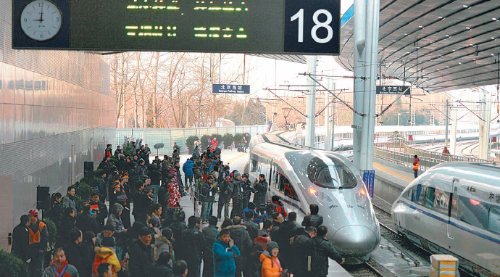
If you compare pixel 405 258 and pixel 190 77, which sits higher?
pixel 190 77

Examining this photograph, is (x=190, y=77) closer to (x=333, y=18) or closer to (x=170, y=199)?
(x=170, y=199)

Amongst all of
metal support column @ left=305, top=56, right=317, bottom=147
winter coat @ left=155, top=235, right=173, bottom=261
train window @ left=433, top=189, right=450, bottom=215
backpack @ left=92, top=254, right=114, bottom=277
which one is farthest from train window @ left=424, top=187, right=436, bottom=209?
metal support column @ left=305, top=56, right=317, bottom=147

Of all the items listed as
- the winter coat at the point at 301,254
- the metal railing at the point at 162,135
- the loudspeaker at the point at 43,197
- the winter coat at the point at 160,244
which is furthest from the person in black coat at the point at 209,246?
the metal railing at the point at 162,135

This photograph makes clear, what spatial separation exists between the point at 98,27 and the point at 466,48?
110 ft

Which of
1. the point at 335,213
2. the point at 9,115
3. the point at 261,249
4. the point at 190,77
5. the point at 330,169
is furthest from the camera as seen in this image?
the point at 190,77

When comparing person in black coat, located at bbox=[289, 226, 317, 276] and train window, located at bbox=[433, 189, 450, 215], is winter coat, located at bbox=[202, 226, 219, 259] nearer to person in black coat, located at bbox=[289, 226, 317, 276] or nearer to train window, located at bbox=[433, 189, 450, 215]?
person in black coat, located at bbox=[289, 226, 317, 276]

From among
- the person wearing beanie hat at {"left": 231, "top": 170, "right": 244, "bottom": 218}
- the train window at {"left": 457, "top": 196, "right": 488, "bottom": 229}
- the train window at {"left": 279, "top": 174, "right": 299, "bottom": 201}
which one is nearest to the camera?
the train window at {"left": 457, "top": 196, "right": 488, "bottom": 229}

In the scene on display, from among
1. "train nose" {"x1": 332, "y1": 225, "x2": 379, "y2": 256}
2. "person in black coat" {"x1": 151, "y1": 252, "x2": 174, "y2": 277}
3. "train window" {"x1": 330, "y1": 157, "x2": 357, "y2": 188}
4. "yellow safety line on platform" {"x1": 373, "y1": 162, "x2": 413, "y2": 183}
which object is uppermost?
"train window" {"x1": 330, "y1": 157, "x2": 357, "y2": 188}

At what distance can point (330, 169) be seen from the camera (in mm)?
15344

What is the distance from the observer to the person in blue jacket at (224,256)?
28.4 feet

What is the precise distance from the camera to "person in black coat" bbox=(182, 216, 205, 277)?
9398 millimetres

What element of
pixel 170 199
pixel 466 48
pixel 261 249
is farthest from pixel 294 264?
pixel 466 48

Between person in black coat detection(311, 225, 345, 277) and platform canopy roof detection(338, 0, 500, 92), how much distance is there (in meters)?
19.1

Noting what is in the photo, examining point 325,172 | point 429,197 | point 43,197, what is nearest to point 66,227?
point 43,197
